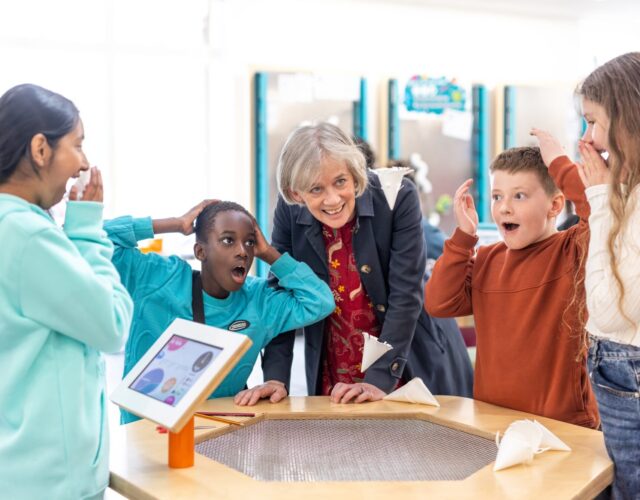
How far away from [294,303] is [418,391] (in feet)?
1.42

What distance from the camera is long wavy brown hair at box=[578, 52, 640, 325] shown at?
4.79 ft

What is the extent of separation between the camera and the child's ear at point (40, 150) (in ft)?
4.62

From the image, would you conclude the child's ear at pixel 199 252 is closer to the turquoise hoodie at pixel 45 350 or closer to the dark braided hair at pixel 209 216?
the dark braided hair at pixel 209 216

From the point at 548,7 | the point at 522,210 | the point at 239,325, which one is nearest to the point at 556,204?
the point at 522,210

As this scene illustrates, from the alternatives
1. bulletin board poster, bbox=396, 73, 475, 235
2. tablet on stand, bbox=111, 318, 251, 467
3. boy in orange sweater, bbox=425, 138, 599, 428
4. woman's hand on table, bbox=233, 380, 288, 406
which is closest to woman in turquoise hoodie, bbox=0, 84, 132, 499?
tablet on stand, bbox=111, 318, 251, 467

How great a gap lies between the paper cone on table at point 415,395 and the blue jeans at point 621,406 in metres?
0.51

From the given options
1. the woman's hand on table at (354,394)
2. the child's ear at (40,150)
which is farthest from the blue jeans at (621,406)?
the child's ear at (40,150)

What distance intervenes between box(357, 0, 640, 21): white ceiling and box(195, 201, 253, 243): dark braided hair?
560cm

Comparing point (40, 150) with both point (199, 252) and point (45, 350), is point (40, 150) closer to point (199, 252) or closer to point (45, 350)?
point (45, 350)

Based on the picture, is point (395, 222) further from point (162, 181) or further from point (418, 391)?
point (162, 181)

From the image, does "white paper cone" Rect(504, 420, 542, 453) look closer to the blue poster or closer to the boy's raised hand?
the boy's raised hand

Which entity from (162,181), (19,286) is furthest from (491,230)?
(19,286)

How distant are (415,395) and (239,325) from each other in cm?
52

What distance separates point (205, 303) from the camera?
6.82ft
